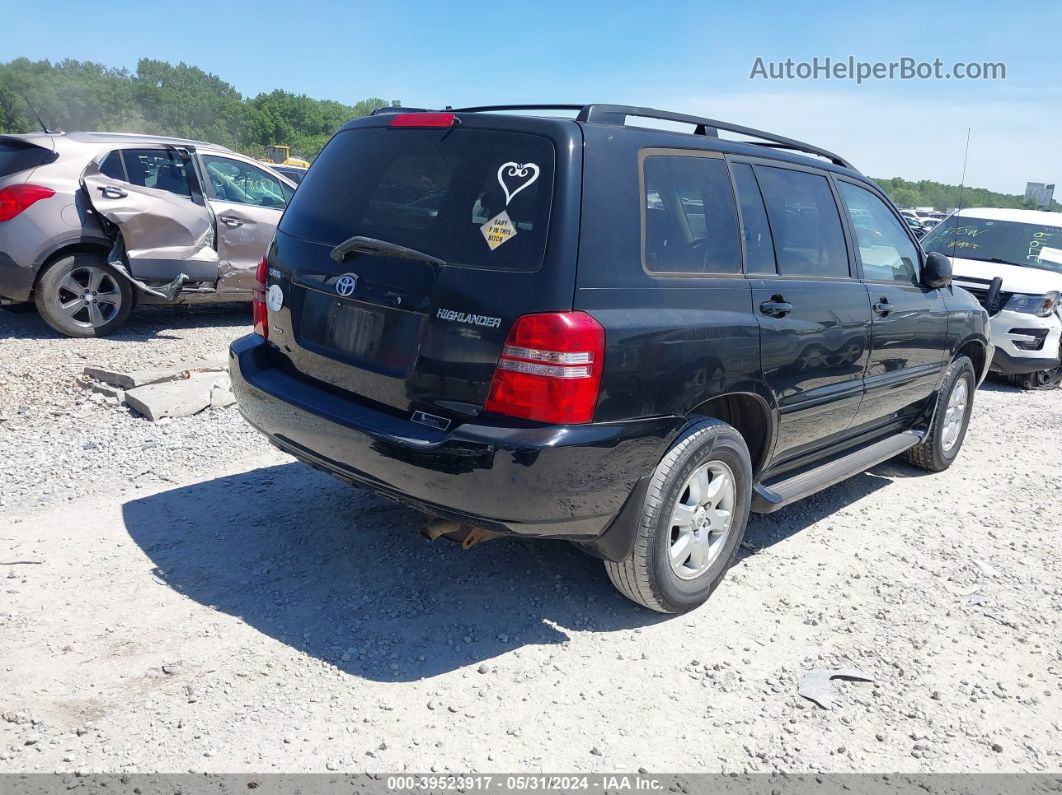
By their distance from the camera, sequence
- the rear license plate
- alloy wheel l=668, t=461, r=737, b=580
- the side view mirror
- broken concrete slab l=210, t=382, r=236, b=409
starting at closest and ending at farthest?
the rear license plate → alloy wheel l=668, t=461, r=737, b=580 → the side view mirror → broken concrete slab l=210, t=382, r=236, b=409

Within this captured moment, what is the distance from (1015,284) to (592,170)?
7.47 metres

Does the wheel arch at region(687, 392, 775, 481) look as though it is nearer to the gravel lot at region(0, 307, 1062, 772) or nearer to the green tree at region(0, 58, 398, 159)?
the gravel lot at region(0, 307, 1062, 772)

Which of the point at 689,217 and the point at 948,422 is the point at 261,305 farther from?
the point at 948,422

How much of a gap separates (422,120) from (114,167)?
5.58 meters

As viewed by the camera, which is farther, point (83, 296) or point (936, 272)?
point (83, 296)

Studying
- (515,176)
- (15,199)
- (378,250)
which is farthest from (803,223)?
(15,199)

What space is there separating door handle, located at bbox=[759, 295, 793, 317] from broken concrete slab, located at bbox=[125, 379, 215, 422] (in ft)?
13.0

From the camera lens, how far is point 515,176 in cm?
308

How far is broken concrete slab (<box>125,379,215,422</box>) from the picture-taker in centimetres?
569

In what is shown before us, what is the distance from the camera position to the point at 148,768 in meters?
2.51

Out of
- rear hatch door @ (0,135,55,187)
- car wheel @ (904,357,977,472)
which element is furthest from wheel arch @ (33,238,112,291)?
car wheel @ (904,357,977,472)

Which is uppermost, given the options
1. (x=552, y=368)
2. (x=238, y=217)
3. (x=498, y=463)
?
(x=238, y=217)

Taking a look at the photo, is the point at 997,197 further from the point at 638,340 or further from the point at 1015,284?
the point at 638,340

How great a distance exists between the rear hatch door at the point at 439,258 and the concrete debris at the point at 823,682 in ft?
5.40
